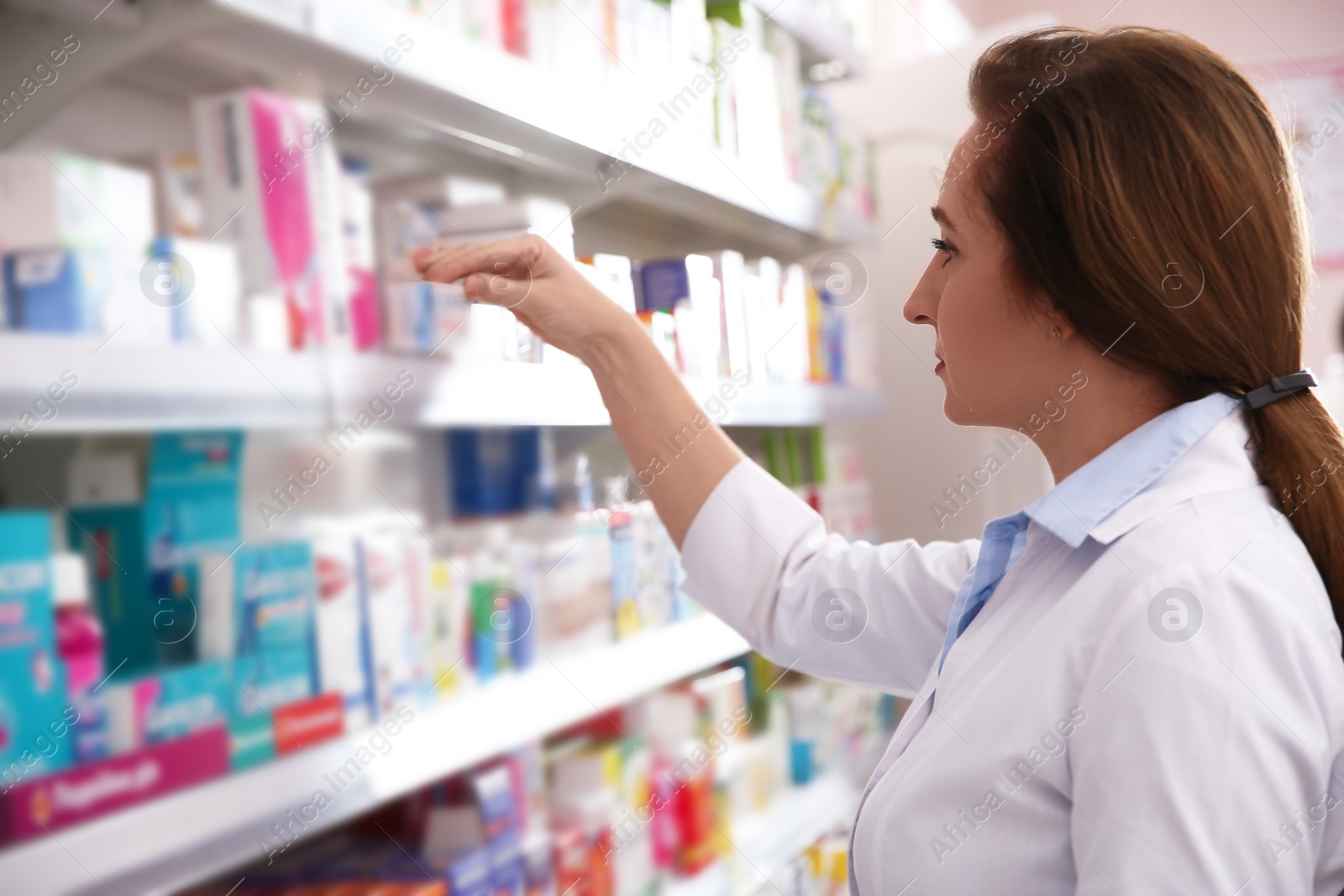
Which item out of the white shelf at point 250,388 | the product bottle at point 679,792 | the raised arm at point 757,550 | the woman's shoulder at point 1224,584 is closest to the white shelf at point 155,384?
the white shelf at point 250,388

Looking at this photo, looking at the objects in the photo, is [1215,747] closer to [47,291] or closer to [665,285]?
[47,291]

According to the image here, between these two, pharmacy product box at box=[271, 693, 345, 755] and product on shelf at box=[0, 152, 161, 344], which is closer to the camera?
product on shelf at box=[0, 152, 161, 344]

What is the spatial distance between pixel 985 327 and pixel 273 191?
2.43ft

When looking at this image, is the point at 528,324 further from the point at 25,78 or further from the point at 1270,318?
the point at 1270,318

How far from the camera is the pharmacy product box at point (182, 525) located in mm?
1039

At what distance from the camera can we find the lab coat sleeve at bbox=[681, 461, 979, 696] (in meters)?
1.30

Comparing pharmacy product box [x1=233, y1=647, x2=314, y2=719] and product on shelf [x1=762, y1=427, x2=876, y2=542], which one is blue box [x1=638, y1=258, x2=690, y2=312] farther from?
pharmacy product box [x1=233, y1=647, x2=314, y2=719]

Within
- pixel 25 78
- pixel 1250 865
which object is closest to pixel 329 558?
pixel 25 78

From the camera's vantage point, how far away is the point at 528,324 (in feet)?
4.17

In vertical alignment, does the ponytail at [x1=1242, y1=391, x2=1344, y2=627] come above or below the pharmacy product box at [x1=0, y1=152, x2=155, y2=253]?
below

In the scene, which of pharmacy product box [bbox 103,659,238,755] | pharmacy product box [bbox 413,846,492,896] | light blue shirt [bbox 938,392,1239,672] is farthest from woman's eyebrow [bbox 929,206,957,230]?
pharmacy product box [bbox 413,846,492,896]

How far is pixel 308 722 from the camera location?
3.65ft

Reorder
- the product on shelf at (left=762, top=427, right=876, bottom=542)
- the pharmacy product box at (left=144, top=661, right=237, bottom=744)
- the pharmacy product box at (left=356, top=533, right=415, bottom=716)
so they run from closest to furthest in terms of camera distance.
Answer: the pharmacy product box at (left=144, top=661, right=237, bottom=744), the pharmacy product box at (left=356, top=533, right=415, bottom=716), the product on shelf at (left=762, top=427, right=876, bottom=542)

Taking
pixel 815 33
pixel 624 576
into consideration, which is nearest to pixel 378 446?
pixel 624 576
